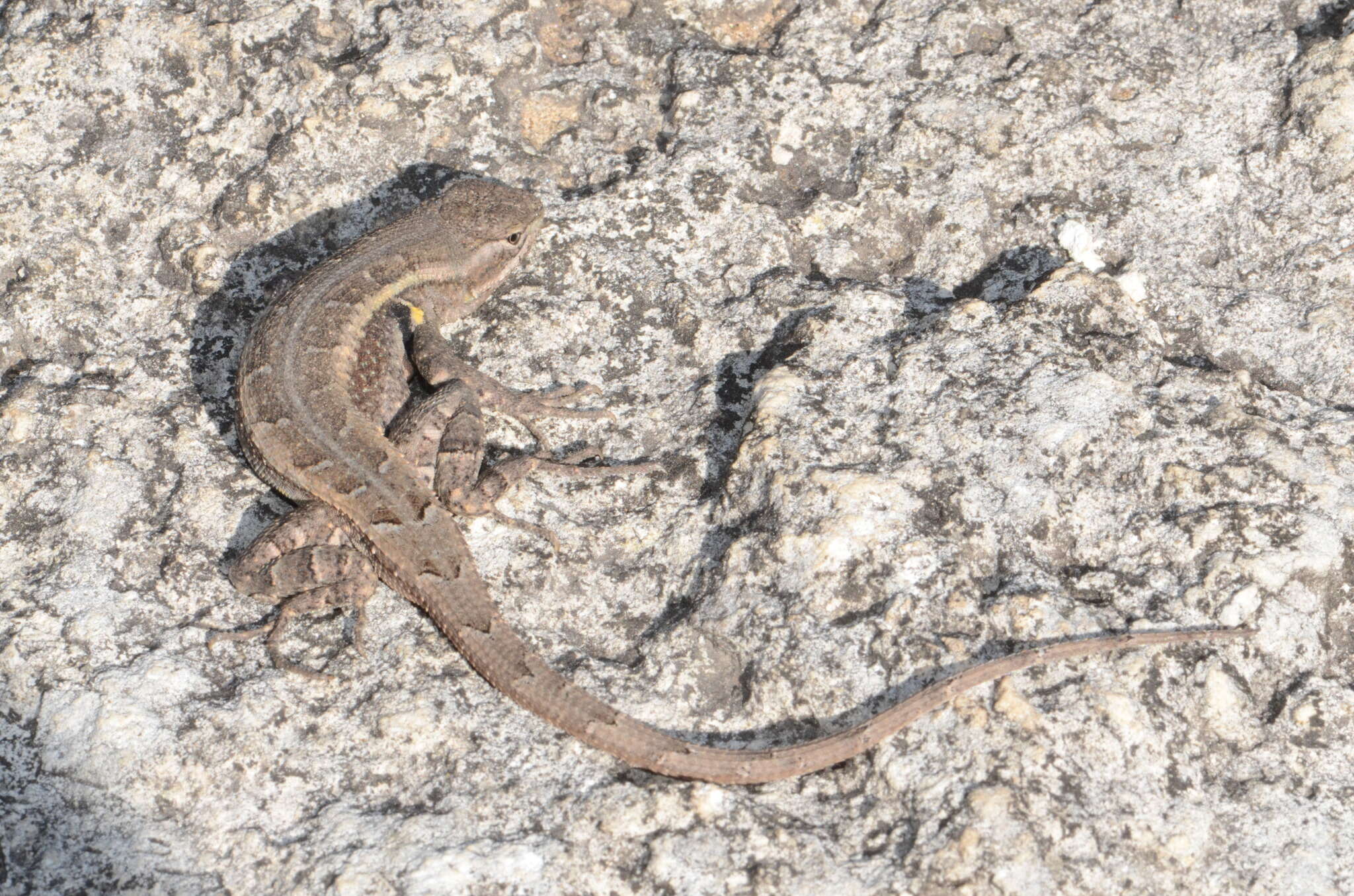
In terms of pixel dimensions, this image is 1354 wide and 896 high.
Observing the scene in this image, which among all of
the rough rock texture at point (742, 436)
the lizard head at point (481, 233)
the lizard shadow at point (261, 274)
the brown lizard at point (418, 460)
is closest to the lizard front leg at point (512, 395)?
the brown lizard at point (418, 460)

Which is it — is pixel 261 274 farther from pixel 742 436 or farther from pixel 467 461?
pixel 742 436

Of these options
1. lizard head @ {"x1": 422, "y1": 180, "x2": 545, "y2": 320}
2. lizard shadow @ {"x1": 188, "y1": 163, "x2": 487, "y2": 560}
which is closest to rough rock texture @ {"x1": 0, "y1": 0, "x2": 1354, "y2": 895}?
lizard shadow @ {"x1": 188, "y1": 163, "x2": 487, "y2": 560}

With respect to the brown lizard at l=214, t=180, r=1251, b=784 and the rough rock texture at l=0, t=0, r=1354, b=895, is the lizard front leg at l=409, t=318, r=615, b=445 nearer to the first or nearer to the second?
the brown lizard at l=214, t=180, r=1251, b=784

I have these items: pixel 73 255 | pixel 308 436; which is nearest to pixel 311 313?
pixel 308 436

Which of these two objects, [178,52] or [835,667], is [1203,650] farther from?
[178,52]

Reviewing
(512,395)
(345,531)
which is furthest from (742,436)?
(345,531)
